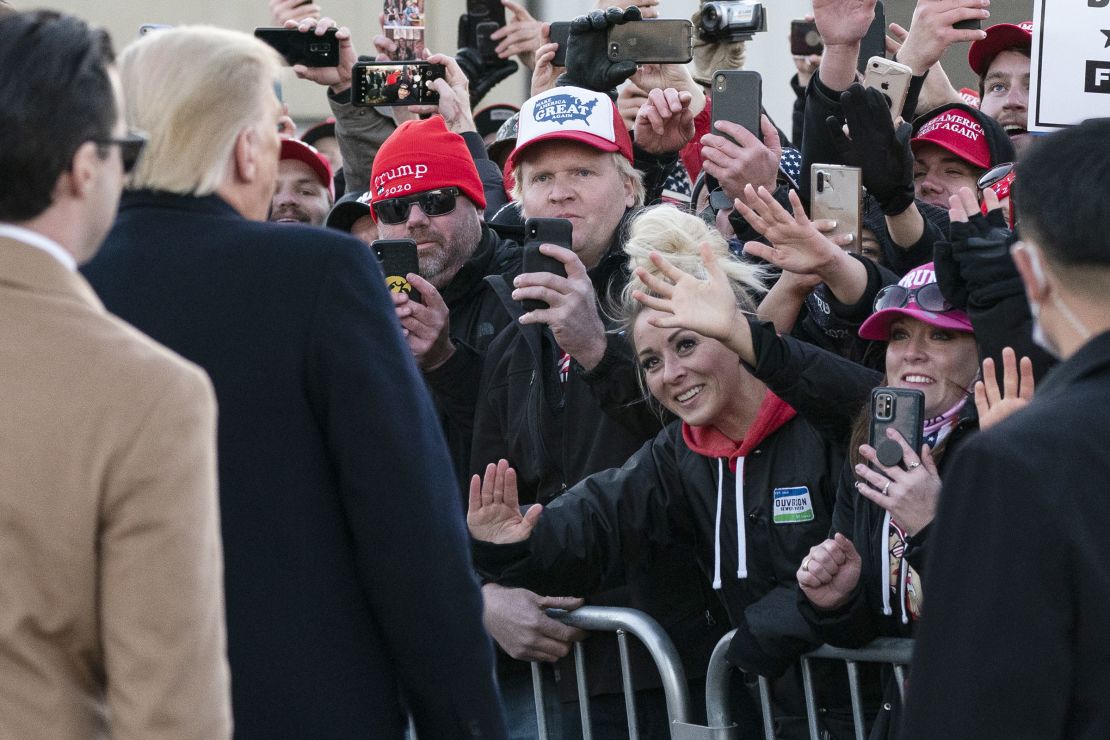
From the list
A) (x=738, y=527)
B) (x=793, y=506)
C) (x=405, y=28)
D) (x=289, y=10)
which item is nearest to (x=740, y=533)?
(x=738, y=527)

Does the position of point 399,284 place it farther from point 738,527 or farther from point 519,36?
point 519,36

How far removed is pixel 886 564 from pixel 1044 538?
163 cm

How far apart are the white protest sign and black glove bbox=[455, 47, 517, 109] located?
338 cm

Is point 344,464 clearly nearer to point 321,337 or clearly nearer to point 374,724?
point 321,337

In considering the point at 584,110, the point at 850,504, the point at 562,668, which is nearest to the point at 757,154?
the point at 584,110

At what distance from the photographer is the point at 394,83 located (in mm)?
5770

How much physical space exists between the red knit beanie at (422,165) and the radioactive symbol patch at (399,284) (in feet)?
2.15

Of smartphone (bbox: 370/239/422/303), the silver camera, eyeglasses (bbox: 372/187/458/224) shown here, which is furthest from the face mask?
the silver camera

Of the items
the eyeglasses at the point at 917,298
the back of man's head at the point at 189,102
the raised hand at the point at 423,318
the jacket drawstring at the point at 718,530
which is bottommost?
the jacket drawstring at the point at 718,530

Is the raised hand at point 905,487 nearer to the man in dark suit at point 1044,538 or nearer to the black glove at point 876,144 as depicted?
→ the black glove at point 876,144

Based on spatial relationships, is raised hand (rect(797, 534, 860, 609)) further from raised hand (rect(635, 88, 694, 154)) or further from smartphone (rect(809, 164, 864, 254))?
raised hand (rect(635, 88, 694, 154))

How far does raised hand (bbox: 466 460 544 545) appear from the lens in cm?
403

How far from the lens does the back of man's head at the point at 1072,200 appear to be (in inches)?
79.9

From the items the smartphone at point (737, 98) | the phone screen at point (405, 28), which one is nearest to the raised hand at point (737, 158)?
the smartphone at point (737, 98)
